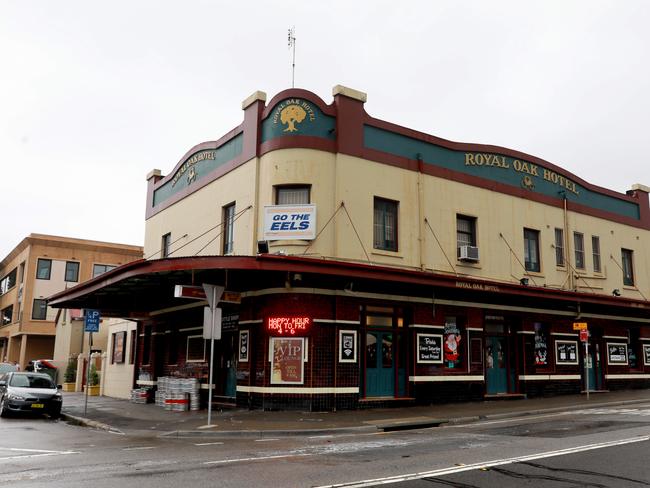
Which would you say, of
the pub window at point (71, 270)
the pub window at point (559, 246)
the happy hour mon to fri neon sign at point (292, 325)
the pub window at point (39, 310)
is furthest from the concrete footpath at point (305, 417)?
the pub window at point (71, 270)

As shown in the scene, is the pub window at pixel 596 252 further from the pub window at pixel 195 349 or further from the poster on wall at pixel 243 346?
the pub window at pixel 195 349

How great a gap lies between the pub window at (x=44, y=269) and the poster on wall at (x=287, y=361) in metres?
41.8

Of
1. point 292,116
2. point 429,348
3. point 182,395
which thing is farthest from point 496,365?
point 292,116

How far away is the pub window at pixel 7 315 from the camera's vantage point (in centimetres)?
5762

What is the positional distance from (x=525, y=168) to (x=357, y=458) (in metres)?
17.8

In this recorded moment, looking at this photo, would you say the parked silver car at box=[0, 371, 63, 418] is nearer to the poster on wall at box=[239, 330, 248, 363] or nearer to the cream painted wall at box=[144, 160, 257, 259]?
the poster on wall at box=[239, 330, 248, 363]

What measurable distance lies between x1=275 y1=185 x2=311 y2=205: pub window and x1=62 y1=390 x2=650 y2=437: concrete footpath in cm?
625

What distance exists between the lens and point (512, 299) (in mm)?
22859

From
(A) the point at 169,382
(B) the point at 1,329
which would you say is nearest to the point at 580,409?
(A) the point at 169,382

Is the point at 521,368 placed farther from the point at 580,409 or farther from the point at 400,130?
the point at 400,130

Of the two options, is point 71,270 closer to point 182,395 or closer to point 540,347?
point 182,395

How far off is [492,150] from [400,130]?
4.62m

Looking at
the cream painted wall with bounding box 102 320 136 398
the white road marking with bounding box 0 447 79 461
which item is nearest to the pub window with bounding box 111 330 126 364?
the cream painted wall with bounding box 102 320 136 398

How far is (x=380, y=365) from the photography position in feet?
64.6
